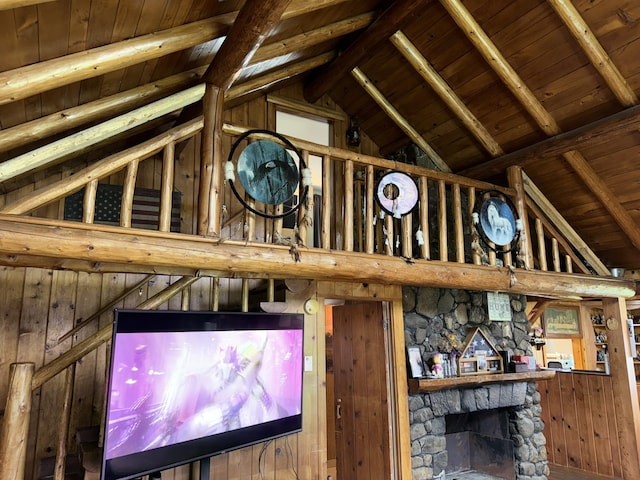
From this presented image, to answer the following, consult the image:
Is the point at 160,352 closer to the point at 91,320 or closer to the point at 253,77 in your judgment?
the point at 91,320

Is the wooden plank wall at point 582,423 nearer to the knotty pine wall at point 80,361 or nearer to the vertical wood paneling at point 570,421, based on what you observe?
the vertical wood paneling at point 570,421

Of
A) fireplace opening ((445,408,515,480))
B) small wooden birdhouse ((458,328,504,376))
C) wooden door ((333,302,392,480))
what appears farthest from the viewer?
fireplace opening ((445,408,515,480))

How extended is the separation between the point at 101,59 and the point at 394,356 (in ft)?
10.9

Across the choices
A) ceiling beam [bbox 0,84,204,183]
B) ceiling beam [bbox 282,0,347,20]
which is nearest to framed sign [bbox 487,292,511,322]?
ceiling beam [bbox 282,0,347,20]

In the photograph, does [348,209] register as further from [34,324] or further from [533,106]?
[34,324]

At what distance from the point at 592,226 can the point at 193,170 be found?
4.53m

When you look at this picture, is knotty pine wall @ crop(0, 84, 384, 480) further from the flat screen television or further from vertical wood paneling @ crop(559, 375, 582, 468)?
vertical wood paneling @ crop(559, 375, 582, 468)

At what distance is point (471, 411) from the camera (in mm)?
4539

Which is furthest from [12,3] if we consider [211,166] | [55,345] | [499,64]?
[499,64]

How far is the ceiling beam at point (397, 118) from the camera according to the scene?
4.97m

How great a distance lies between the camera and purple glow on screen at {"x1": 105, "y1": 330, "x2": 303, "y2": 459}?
2.31m

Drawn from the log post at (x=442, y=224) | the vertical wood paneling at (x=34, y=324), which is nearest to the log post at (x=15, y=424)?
the vertical wood paneling at (x=34, y=324)

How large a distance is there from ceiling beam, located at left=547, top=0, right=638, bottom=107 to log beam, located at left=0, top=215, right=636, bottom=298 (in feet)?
5.77

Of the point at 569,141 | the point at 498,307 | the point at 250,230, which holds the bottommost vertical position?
the point at 498,307
